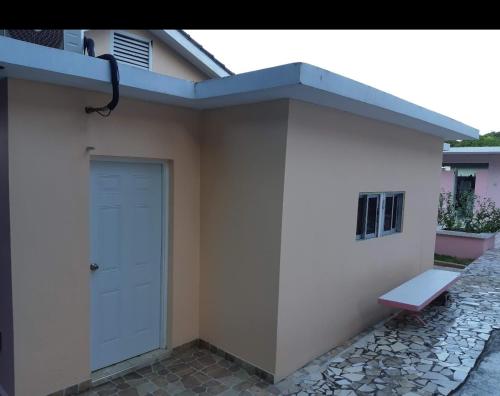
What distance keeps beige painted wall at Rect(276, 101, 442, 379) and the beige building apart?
0.08ft

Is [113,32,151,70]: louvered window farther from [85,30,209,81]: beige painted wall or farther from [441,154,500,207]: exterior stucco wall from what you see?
[441,154,500,207]: exterior stucco wall

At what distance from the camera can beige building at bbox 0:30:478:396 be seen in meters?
3.51

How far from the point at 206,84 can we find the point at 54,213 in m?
2.08

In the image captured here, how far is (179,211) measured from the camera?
4.76 metres

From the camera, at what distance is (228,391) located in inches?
160

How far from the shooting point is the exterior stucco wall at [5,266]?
340 centimetres

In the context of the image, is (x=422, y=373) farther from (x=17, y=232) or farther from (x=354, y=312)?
(x=17, y=232)

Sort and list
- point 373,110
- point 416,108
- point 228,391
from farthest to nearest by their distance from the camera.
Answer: point 416,108
point 373,110
point 228,391

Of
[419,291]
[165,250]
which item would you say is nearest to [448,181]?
[419,291]

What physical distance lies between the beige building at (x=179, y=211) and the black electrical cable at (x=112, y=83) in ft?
0.21

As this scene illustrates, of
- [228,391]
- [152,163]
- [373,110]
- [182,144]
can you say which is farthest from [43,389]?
[373,110]

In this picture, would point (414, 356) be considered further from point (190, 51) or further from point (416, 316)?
point (190, 51)

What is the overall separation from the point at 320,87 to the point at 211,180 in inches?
77.5

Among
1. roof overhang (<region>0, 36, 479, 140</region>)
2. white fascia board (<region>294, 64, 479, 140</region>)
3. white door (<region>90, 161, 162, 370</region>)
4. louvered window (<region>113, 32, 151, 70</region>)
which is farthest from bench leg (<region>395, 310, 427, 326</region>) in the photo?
louvered window (<region>113, 32, 151, 70</region>)
